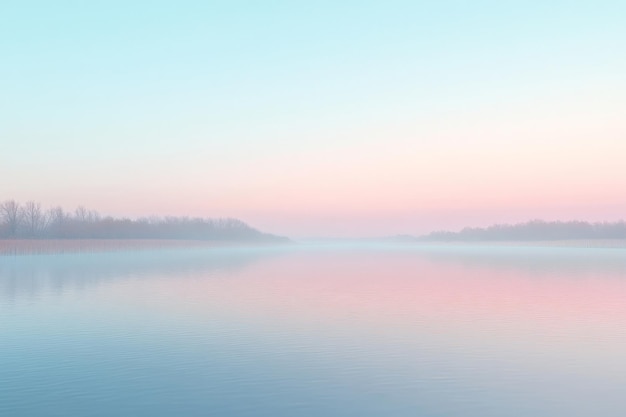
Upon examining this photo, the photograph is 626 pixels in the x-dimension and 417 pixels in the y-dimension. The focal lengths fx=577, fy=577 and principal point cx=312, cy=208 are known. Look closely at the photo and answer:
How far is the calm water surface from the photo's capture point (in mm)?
7523

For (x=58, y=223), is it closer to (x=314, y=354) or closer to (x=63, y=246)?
(x=63, y=246)

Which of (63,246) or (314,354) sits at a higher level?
(63,246)

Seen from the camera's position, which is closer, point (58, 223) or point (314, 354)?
A: point (314, 354)

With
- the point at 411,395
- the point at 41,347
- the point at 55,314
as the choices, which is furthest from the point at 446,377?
the point at 55,314

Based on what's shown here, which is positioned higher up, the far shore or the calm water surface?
the far shore

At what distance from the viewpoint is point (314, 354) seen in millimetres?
10219

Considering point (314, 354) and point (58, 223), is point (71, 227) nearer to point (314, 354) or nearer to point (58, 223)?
point (58, 223)

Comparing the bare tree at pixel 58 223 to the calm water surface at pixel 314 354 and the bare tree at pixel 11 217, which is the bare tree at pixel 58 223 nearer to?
the bare tree at pixel 11 217

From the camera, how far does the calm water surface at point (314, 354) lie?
7.52m

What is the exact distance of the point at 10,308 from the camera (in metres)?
15.9

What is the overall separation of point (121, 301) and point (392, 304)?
323 inches

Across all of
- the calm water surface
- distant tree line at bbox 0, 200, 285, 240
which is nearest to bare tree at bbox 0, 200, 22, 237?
distant tree line at bbox 0, 200, 285, 240

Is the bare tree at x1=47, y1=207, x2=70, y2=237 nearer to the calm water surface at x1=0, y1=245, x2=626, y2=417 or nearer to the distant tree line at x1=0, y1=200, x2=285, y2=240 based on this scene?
the distant tree line at x1=0, y1=200, x2=285, y2=240

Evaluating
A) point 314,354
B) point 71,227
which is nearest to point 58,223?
point 71,227
